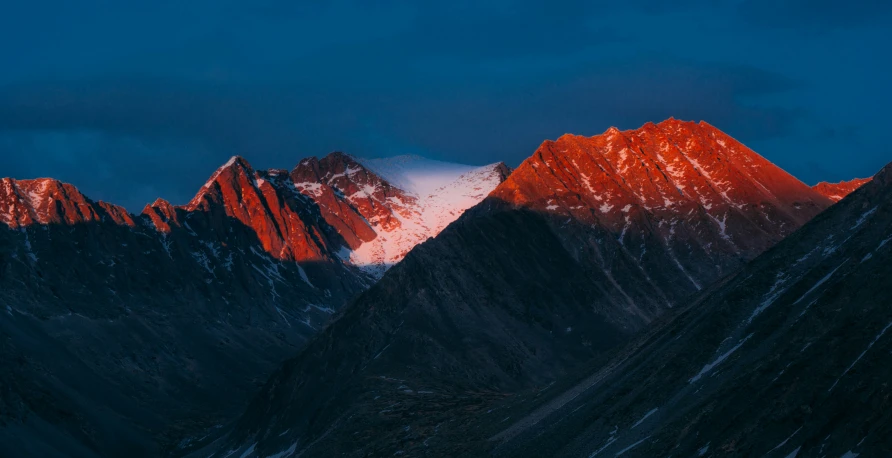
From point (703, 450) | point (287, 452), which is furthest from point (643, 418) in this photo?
point (287, 452)

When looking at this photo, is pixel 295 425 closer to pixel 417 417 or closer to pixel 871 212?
pixel 417 417

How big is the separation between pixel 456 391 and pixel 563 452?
75755 millimetres

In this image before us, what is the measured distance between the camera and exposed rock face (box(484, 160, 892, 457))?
66.2m

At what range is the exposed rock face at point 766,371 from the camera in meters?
66.2

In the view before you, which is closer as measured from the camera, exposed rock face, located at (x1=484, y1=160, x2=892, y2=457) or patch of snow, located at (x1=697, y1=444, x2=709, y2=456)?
exposed rock face, located at (x1=484, y1=160, x2=892, y2=457)

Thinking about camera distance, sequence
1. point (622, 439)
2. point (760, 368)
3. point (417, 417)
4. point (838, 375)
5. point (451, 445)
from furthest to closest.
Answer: point (417, 417), point (451, 445), point (622, 439), point (760, 368), point (838, 375)

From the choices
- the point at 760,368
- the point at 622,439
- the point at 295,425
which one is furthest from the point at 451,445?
the point at 295,425

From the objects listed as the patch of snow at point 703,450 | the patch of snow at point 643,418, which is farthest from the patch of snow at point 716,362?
the patch of snow at point 703,450

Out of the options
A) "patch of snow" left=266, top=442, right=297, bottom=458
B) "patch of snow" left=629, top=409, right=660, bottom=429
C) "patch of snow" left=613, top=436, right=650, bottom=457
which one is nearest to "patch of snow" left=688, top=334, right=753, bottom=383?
"patch of snow" left=629, top=409, right=660, bottom=429

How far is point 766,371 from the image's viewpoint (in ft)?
261

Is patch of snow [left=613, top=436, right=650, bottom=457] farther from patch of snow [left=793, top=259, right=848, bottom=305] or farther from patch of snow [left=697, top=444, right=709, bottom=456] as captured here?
patch of snow [left=793, top=259, right=848, bottom=305]

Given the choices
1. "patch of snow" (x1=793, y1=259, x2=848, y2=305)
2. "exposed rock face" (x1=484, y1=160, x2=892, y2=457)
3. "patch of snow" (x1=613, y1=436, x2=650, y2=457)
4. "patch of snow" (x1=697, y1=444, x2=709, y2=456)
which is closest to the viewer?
"exposed rock face" (x1=484, y1=160, x2=892, y2=457)

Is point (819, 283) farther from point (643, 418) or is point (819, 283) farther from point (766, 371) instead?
point (643, 418)

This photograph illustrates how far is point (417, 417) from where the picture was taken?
146 meters
